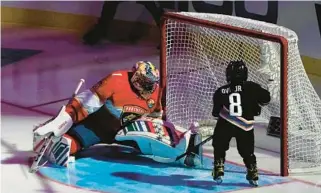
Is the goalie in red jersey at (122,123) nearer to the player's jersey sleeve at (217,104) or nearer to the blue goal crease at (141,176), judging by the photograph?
the blue goal crease at (141,176)

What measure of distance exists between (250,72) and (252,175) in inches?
25.0

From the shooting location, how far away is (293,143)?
304 cm

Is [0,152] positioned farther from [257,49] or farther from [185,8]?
[185,8]

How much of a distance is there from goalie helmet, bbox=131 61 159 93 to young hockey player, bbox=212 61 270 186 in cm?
38

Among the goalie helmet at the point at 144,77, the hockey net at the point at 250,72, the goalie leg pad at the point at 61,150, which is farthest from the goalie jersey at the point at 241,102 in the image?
the goalie leg pad at the point at 61,150

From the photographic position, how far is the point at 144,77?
2984mm

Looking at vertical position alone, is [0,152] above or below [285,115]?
below

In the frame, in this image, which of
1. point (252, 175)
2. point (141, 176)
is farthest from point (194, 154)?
point (252, 175)

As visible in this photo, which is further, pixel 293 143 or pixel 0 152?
pixel 0 152

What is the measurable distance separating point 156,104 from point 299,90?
0.53 meters

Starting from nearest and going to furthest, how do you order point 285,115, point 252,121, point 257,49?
point 252,121 < point 285,115 < point 257,49

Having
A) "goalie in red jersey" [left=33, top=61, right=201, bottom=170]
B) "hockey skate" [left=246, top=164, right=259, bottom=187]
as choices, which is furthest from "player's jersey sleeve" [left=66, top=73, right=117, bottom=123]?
"hockey skate" [left=246, top=164, right=259, bottom=187]

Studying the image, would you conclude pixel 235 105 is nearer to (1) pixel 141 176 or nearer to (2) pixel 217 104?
(2) pixel 217 104

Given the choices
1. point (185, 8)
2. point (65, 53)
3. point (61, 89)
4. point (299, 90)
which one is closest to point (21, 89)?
point (61, 89)
